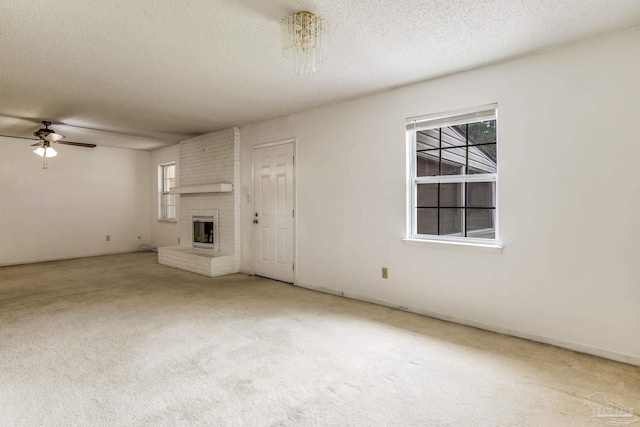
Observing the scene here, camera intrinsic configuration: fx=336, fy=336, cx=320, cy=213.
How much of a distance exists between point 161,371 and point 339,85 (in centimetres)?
305

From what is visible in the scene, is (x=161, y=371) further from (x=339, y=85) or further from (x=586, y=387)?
(x=339, y=85)

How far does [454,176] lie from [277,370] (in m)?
2.41

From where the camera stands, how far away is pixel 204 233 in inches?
247

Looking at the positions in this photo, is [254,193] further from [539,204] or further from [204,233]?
[539,204]

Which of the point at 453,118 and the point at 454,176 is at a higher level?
the point at 453,118

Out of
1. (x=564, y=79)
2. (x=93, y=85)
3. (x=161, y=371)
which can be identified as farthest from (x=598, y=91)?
(x=93, y=85)

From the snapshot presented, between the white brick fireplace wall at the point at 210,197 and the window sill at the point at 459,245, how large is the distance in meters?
3.15

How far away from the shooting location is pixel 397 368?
2348 millimetres

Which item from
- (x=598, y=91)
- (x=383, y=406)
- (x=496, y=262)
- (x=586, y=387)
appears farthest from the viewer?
(x=496, y=262)

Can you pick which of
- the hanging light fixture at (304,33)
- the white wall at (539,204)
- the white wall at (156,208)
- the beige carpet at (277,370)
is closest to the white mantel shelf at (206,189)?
the white wall at (156,208)

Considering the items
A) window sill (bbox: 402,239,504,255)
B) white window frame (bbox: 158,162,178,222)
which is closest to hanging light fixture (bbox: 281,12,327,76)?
window sill (bbox: 402,239,504,255)

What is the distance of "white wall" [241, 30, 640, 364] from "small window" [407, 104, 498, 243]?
122 millimetres

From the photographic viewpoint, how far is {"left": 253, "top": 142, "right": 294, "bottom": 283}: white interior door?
16.0 feet

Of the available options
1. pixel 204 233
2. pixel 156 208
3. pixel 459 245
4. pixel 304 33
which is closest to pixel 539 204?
pixel 459 245
